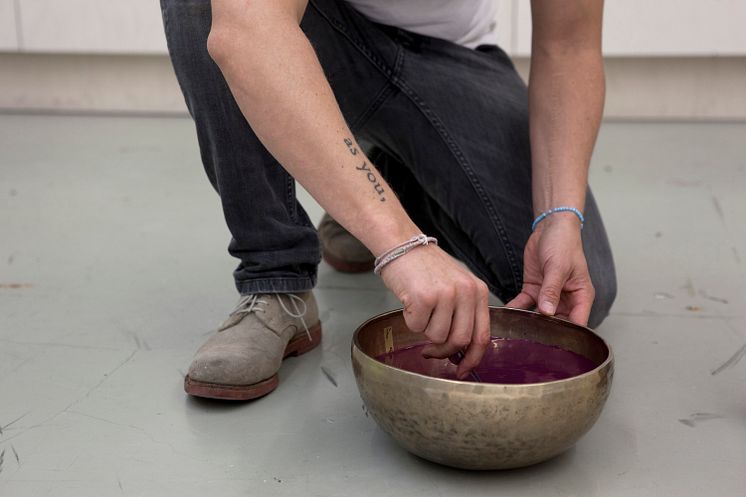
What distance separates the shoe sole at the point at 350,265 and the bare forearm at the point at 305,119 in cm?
72

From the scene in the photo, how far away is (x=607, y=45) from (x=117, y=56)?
1.53m

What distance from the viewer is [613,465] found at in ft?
3.24

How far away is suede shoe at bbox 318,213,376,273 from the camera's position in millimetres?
1615

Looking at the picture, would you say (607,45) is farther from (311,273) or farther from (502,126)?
(311,273)

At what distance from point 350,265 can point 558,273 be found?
60 cm

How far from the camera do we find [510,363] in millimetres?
1073

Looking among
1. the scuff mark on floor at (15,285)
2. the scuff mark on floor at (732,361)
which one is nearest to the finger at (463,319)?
the scuff mark on floor at (732,361)

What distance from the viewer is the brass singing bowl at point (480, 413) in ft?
2.81

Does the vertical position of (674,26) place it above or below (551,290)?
below

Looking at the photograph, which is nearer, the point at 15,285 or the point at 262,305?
the point at 262,305

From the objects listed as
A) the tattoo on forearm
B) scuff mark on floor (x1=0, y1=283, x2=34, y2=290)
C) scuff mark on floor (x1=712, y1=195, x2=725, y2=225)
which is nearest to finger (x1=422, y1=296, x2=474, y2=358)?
the tattoo on forearm

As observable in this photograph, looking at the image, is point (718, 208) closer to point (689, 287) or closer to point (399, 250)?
point (689, 287)

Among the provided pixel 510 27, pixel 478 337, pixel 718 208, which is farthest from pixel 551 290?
pixel 510 27

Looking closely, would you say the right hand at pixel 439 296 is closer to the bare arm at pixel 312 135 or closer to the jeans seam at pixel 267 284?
the bare arm at pixel 312 135
